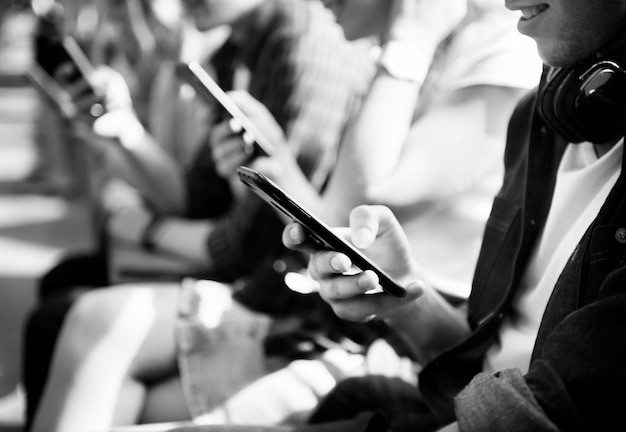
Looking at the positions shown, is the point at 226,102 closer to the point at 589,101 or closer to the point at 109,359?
the point at 109,359

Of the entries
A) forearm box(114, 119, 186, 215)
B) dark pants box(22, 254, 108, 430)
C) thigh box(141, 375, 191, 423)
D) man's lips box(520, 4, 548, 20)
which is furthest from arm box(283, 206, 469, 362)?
forearm box(114, 119, 186, 215)

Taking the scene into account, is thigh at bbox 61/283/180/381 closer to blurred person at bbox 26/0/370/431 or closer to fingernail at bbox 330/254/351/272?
blurred person at bbox 26/0/370/431

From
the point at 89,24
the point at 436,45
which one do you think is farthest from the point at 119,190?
the point at 89,24

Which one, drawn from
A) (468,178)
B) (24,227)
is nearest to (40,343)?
(468,178)

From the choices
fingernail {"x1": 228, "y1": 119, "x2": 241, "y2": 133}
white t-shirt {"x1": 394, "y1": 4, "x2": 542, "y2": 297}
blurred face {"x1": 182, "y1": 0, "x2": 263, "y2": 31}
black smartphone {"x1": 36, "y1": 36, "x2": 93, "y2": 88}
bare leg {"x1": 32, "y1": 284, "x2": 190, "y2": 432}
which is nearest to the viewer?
white t-shirt {"x1": 394, "y1": 4, "x2": 542, "y2": 297}

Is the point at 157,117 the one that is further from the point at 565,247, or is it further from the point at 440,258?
the point at 565,247

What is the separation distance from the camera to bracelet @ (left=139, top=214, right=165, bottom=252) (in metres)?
2.24

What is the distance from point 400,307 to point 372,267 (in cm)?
18

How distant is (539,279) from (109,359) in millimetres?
809

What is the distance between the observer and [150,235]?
2.25m

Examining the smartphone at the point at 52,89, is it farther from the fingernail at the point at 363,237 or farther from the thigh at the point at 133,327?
the fingernail at the point at 363,237

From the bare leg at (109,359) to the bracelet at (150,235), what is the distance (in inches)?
23.7

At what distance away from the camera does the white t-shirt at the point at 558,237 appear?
3.43 feet

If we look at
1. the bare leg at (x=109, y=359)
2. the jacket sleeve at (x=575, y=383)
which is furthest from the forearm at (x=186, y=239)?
the jacket sleeve at (x=575, y=383)
